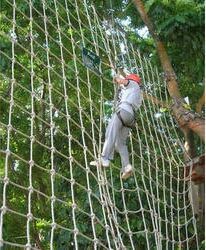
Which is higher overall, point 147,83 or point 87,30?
point 87,30

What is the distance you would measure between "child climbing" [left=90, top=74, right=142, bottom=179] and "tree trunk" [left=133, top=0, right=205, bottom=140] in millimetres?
642

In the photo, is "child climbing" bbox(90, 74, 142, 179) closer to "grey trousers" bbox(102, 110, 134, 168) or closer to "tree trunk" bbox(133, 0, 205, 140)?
"grey trousers" bbox(102, 110, 134, 168)

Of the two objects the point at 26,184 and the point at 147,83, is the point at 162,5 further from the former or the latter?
the point at 26,184

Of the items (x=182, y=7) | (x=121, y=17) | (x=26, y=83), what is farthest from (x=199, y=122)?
(x=26, y=83)

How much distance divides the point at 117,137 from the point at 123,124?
8cm

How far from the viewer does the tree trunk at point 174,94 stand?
11.6ft

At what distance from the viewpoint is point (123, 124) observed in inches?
116

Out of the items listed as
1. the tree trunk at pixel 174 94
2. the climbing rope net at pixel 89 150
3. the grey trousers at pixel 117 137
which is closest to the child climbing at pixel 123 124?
the grey trousers at pixel 117 137

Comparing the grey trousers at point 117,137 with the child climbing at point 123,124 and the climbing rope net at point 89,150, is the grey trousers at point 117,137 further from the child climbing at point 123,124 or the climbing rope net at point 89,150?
the climbing rope net at point 89,150

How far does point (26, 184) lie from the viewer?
4734mm

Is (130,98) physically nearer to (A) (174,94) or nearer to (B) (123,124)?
(B) (123,124)

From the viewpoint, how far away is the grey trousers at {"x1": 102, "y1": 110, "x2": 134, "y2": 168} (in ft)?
9.48

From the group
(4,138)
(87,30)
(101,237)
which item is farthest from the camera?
(4,138)

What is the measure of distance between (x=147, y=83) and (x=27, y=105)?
4.00 ft
